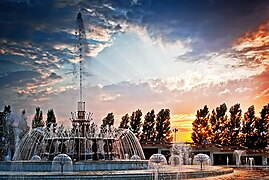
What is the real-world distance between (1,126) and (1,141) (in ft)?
9.08

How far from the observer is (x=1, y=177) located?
15.6 metres

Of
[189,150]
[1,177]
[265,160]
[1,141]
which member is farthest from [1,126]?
[1,177]

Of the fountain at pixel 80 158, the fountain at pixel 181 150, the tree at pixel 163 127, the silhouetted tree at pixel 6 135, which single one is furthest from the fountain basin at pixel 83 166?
the tree at pixel 163 127

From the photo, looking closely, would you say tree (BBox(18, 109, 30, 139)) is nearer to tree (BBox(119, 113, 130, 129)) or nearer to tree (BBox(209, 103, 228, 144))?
tree (BBox(119, 113, 130, 129))

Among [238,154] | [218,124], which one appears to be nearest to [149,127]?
[218,124]

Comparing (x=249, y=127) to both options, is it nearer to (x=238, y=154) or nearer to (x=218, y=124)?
(x=218, y=124)

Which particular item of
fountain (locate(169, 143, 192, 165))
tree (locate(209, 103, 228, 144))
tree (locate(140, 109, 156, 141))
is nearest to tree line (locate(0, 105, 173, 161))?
tree (locate(140, 109, 156, 141))

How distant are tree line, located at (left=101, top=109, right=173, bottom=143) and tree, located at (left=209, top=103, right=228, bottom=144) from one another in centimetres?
588

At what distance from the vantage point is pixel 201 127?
53312 millimetres

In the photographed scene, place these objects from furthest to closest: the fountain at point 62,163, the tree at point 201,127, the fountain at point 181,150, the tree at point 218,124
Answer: the tree at point 201,127 < the tree at point 218,124 < the fountain at point 181,150 < the fountain at point 62,163

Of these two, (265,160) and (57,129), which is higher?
(57,129)

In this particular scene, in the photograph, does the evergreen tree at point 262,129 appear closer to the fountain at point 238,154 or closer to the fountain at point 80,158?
the fountain at point 238,154

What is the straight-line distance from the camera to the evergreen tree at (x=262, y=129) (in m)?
49.1

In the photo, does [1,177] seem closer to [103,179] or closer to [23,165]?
[23,165]
